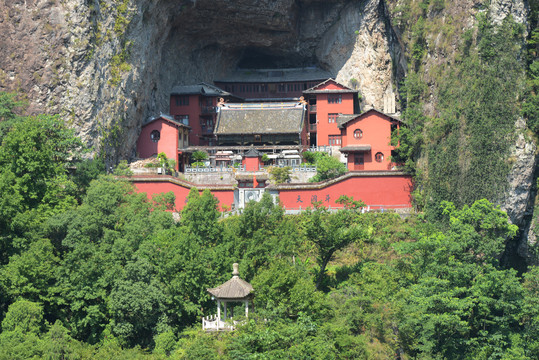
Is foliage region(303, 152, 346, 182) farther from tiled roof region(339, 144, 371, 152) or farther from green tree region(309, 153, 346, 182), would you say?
tiled roof region(339, 144, 371, 152)

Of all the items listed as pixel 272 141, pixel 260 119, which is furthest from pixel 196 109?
pixel 272 141

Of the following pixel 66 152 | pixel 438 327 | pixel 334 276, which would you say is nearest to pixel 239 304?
pixel 334 276

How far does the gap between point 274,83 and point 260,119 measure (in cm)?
1077

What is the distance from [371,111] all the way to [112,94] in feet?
56.7

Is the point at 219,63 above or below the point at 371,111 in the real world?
above

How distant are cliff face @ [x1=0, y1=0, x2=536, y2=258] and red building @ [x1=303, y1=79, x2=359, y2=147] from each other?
9.35ft

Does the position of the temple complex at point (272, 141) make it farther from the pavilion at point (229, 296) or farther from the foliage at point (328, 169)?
the pavilion at point (229, 296)

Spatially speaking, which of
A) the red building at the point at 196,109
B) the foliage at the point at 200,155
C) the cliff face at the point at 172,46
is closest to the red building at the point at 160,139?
the foliage at the point at 200,155

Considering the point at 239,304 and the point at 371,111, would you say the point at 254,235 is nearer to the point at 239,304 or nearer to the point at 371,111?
the point at 239,304

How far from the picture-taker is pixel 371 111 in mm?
57344

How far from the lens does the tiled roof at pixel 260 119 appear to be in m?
60.5

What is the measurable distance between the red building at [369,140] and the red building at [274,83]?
13.6 m

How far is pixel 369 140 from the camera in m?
57.3

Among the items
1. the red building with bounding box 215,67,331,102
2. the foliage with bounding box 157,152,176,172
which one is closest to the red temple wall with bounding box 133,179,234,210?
the foliage with bounding box 157,152,176,172
